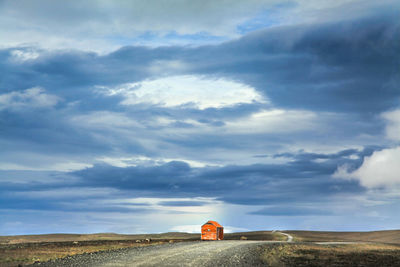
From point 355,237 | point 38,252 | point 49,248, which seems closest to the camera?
point 38,252

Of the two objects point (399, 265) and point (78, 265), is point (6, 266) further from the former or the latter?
point (399, 265)

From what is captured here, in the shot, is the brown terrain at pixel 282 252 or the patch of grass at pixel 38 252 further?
the patch of grass at pixel 38 252

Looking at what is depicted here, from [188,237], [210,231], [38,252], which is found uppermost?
[210,231]

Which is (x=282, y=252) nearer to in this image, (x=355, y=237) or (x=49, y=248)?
(x=49, y=248)

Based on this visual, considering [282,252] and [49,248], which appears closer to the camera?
[282,252]

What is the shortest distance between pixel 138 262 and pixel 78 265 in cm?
418

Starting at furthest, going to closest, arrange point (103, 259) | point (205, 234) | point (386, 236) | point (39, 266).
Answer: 1. point (386, 236)
2. point (205, 234)
3. point (103, 259)
4. point (39, 266)

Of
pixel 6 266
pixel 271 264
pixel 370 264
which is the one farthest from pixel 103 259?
pixel 370 264

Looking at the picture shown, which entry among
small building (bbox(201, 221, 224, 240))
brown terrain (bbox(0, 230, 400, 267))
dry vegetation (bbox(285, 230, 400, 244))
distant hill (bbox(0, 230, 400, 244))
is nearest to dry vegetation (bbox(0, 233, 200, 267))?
brown terrain (bbox(0, 230, 400, 267))

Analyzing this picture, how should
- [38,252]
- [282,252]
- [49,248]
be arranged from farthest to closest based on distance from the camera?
[49,248] < [38,252] < [282,252]

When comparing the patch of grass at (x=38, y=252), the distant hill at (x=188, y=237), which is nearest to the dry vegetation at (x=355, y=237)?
the distant hill at (x=188, y=237)

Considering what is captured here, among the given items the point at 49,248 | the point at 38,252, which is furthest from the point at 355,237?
the point at 38,252

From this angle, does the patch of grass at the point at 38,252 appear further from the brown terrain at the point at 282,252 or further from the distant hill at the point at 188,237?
the distant hill at the point at 188,237

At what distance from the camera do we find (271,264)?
1234 inches
